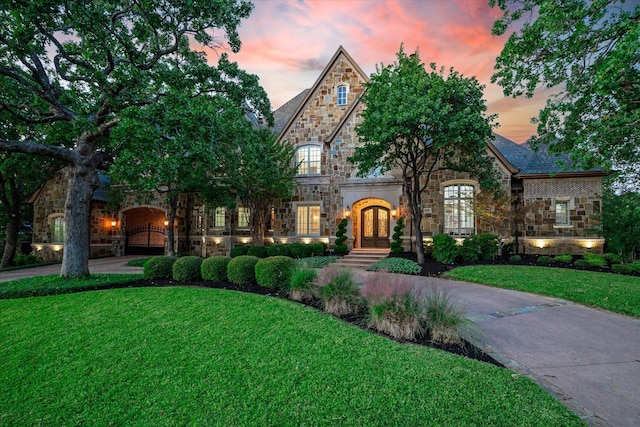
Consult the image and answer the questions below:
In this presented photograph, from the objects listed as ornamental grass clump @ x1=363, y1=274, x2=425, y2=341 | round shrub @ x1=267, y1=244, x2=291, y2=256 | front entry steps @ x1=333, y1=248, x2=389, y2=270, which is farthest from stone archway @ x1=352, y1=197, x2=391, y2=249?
ornamental grass clump @ x1=363, y1=274, x2=425, y2=341

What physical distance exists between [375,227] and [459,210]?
4.29 m

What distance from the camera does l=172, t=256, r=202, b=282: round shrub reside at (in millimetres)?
8258

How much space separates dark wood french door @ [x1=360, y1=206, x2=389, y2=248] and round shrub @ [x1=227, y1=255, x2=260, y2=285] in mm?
9239

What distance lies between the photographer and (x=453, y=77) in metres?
10.8

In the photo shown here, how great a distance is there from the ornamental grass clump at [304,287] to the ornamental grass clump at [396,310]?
1623 mm

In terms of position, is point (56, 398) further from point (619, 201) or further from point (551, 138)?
point (619, 201)

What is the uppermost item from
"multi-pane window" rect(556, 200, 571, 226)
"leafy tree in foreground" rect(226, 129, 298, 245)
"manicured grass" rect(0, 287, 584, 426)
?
"leafy tree in foreground" rect(226, 129, 298, 245)

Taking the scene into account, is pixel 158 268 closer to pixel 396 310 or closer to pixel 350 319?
pixel 350 319

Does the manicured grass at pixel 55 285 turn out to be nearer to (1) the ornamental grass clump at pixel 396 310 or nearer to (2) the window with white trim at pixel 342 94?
(1) the ornamental grass clump at pixel 396 310

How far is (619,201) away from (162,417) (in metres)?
17.1

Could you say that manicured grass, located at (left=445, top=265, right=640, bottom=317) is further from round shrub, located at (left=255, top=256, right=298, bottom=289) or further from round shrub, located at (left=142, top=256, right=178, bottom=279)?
round shrub, located at (left=142, top=256, right=178, bottom=279)

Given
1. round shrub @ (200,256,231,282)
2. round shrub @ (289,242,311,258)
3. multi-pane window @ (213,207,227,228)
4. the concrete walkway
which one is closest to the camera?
the concrete walkway

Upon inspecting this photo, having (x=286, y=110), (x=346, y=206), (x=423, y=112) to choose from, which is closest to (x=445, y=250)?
(x=346, y=206)

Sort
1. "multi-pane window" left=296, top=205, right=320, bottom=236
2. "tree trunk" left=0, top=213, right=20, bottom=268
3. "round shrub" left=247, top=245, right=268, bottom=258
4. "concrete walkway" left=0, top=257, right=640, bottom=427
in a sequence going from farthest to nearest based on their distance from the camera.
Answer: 1. "multi-pane window" left=296, top=205, right=320, bottom=236
2. "tree trunk" left=0, top=213, right=20, bottom=268
3. "round shrub" left=247, top=245, right=268, bottom=258
4. "concrete walkway" left=0, top=257, right=640, bottom=427
